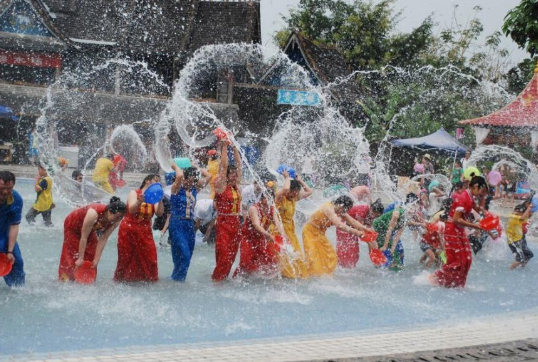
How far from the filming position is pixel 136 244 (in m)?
7.81

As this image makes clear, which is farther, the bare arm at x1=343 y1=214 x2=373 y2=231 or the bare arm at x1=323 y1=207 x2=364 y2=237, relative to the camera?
the bare arm at x1=343 y1=214 x2=373 y2=231

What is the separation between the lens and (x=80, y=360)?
4.82 meters

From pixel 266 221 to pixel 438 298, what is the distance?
2322 mm

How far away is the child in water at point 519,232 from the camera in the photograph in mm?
10906

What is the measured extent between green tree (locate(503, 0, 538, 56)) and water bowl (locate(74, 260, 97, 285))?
11.6 meters

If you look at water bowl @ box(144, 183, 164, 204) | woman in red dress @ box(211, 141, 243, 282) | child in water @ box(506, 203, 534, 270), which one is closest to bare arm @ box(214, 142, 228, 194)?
woman in red dress @ box(211, 141, 243, 282)

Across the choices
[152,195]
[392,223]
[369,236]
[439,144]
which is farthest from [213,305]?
[439,144]

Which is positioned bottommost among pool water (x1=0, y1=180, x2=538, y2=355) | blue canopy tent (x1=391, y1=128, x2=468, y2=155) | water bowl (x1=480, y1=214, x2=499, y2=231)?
pool water (x1=0, y1=180, x2=538, y2=355)

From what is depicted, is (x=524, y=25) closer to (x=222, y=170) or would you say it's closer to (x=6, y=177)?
(x=222, y=170)

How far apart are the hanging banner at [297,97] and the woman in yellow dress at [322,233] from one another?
75.8 ft

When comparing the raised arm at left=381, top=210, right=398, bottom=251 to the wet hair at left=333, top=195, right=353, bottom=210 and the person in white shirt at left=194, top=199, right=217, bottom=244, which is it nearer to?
the wet hair at left=333, top=195, right=353, bottom=210

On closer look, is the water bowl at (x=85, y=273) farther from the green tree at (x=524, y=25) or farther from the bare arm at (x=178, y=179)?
the green tree at (x=524, y=25)

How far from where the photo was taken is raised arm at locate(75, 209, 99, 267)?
23.8 ft

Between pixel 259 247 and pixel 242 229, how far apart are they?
313 millimetres
